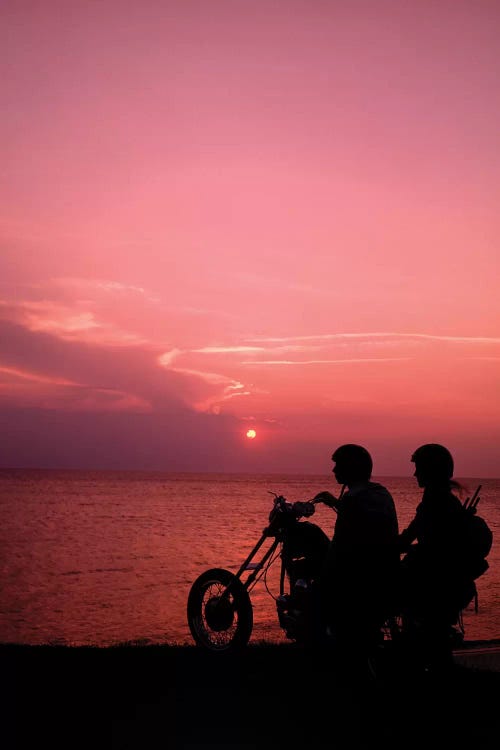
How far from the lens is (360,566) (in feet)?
22.7

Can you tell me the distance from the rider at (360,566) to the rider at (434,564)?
17cm

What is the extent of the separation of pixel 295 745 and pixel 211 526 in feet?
158

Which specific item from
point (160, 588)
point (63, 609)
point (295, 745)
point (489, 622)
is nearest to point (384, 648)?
point (295, 745)

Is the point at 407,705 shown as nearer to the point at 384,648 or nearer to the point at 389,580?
the point at 384,648

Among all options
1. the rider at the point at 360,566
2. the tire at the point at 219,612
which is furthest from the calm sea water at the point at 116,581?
the rider at the point at 360,566

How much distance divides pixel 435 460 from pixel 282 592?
2.16m

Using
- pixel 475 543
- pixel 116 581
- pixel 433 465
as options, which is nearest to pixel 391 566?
pixel 475 543

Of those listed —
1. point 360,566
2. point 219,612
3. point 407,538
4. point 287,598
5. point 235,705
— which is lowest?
point 235,705

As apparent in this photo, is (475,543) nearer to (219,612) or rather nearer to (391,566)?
(391,566)

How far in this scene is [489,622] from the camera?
2048cm

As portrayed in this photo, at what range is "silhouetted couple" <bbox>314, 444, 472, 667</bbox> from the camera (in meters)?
6.65

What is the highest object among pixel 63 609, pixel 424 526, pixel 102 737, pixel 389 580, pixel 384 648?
pixel 424 526

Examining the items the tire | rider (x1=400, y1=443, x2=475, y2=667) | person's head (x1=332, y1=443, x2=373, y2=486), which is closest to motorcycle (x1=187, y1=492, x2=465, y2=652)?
the tire

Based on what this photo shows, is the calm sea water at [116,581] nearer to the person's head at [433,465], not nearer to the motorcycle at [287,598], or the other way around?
the motorcycle at [287,598]
